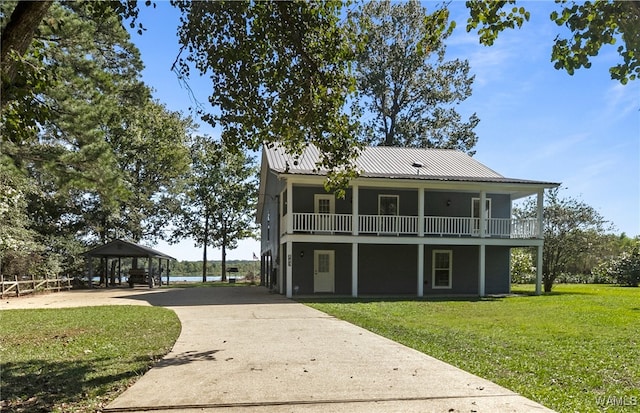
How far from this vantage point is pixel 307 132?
845 centimetres

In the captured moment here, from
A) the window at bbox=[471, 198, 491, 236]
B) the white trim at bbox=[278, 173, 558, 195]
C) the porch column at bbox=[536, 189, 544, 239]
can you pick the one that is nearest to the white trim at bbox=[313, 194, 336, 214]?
the white trim at bbox=[278, 173, 558, 195]

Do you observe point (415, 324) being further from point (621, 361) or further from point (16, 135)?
point (16, 135)

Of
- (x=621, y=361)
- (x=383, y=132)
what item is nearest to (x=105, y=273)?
(x=383, y=132)

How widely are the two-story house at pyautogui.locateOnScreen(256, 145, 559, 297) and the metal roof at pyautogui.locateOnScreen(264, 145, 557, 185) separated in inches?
2.3

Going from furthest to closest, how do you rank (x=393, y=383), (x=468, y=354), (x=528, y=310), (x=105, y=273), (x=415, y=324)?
1. (x=105, y=273)
2. (x=528, y=310)
3. (x=415, y=324)
4. (x=468, y=354)
5. (x=393, y=383)

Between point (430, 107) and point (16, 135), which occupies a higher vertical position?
point (430, 107)

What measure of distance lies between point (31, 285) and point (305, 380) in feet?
73.9

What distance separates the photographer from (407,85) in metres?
38.0

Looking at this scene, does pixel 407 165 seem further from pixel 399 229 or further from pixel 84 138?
pixel 84 138

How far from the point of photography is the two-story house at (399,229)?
19656mm

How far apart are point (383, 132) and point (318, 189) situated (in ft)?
63.4

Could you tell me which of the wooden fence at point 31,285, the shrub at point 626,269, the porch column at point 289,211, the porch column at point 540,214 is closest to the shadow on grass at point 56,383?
the porch column at point 289,211

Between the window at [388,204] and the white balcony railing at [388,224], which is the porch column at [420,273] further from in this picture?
the window at [388,204]

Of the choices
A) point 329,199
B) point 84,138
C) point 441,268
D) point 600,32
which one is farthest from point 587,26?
point 441,268
